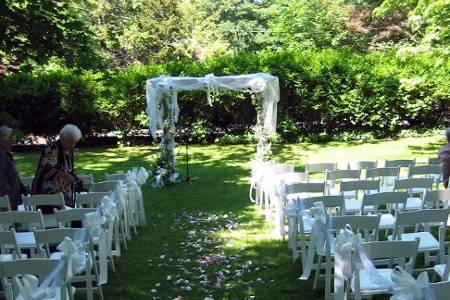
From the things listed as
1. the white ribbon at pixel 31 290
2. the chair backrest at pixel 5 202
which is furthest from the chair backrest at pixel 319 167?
the white ribbon at pixel 31 290

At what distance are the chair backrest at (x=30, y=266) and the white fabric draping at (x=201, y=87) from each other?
8.04 metres

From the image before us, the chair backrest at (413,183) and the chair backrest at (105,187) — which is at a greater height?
the chair backrest at (413,183)

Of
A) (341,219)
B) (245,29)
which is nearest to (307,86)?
(341,219)

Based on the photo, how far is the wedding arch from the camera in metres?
11.8

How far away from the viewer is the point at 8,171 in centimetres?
723

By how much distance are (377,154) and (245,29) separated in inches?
948

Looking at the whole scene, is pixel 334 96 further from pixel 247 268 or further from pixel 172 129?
pixel 247 268

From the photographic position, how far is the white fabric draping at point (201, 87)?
1183 cm

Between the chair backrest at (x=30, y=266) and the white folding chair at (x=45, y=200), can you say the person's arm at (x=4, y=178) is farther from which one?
the chair backrest at (x=30, y=266)

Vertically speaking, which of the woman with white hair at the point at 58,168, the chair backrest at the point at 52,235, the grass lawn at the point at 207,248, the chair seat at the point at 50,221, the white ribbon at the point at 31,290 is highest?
the woman with white hair at the point at 58,168

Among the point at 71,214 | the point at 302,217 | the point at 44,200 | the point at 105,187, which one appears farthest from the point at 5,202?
the point at 302,217

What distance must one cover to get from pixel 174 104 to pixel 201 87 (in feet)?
2.34

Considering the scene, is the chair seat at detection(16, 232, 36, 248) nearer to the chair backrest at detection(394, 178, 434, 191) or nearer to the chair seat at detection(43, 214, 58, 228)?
the chair seat at detection(43, 214, 58, 228)

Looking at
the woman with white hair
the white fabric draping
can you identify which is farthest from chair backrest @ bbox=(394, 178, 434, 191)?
the white fabric draping
